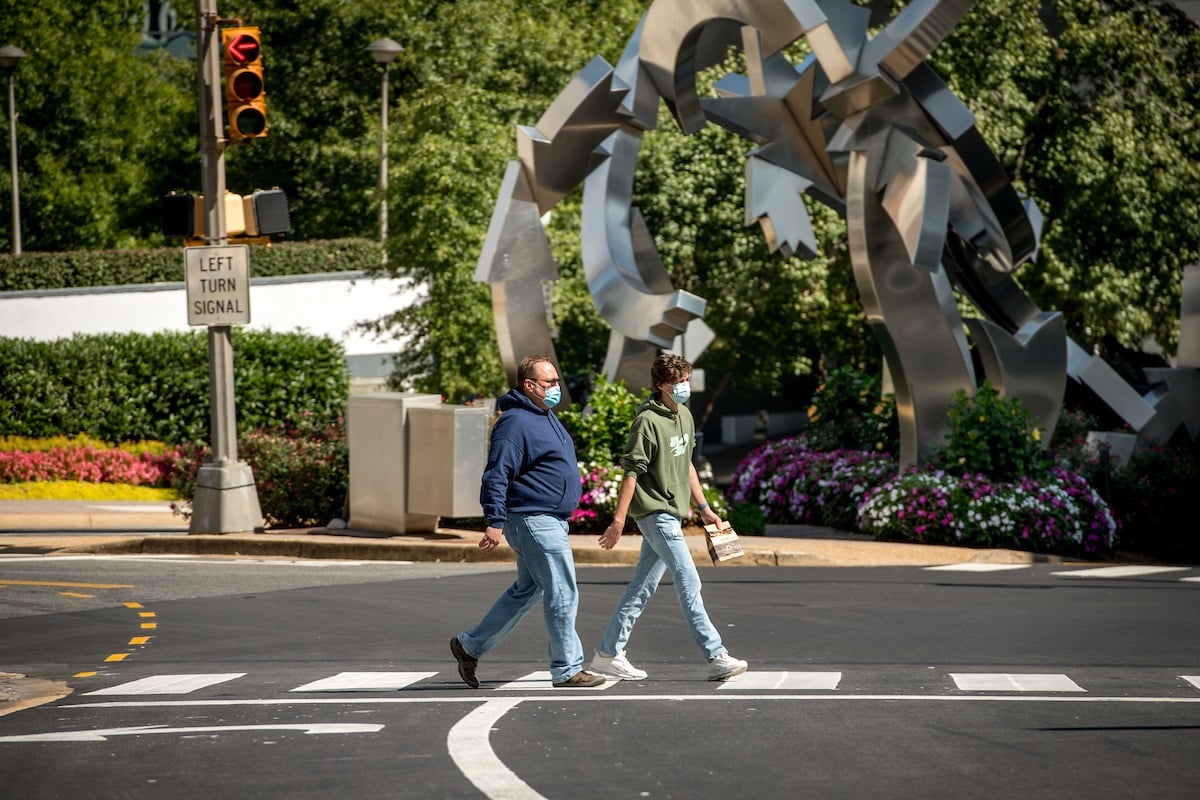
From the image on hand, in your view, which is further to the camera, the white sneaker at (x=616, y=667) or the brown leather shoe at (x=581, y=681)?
the white sneaker at (x=616, y=667)

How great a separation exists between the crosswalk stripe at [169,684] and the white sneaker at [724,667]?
103 inches

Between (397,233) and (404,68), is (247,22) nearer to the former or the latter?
(404,68)

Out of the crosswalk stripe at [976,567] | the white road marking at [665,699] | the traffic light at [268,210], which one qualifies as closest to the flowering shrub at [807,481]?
the crosswalk stripe at [976,567]

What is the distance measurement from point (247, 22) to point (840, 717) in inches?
1578

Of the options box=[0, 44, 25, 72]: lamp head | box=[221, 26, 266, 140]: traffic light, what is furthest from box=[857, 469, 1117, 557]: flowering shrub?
box=[0, 44, 25, 72]: lamp head

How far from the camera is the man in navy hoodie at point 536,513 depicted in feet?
29.5

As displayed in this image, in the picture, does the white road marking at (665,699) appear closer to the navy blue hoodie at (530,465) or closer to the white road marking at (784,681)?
the white road marking at (784,681)

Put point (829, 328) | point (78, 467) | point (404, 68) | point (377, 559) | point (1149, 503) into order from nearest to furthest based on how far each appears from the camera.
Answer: point (377, 559), point (1149, 503), point (78, 467), point (829, 328), point (404, 68)

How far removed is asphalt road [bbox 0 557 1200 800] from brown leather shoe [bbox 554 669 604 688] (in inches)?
2.9

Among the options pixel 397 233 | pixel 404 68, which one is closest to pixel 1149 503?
pixel 397 233

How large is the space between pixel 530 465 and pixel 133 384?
66.5ft

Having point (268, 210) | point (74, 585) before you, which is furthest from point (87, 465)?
point (74, 585)

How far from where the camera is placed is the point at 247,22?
148 feet

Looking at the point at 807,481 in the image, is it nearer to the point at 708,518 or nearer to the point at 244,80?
the point at 244,80
